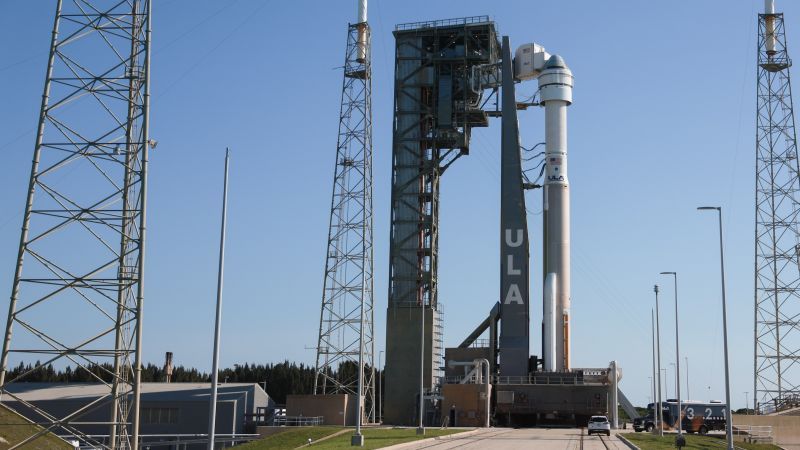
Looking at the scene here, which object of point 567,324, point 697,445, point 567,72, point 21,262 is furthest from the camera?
point 567,72

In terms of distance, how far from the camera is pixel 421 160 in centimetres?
7525

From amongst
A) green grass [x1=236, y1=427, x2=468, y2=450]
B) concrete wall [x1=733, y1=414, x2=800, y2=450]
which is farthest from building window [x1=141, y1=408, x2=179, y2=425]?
concrete wall [x1=733, y1=414, x2=800, y2=450]

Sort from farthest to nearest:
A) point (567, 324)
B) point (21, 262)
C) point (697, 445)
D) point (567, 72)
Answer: point (567, 72)
point (567, 324)
point (697, 445)
point (21, 262)

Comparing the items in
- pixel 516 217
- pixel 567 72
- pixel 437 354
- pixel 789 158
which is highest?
pixel 567 72

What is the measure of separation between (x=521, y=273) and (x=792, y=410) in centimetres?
2512

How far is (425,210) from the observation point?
7550 centimetres

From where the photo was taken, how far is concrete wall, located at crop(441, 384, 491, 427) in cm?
6575

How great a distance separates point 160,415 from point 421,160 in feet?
93.0

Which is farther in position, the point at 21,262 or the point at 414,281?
the point at 414,281

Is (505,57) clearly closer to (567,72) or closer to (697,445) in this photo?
(567,72)

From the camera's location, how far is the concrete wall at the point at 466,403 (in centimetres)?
6575

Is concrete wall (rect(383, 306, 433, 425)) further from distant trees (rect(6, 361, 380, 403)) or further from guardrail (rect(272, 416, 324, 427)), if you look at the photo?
distant trees (rect(6, 361, 380, 403))

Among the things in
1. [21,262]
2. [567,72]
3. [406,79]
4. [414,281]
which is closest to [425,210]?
[414,281]

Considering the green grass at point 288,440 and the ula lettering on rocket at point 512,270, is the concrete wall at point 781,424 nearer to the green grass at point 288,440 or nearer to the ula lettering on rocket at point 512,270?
the ula lettering on rocket at point 512,270
